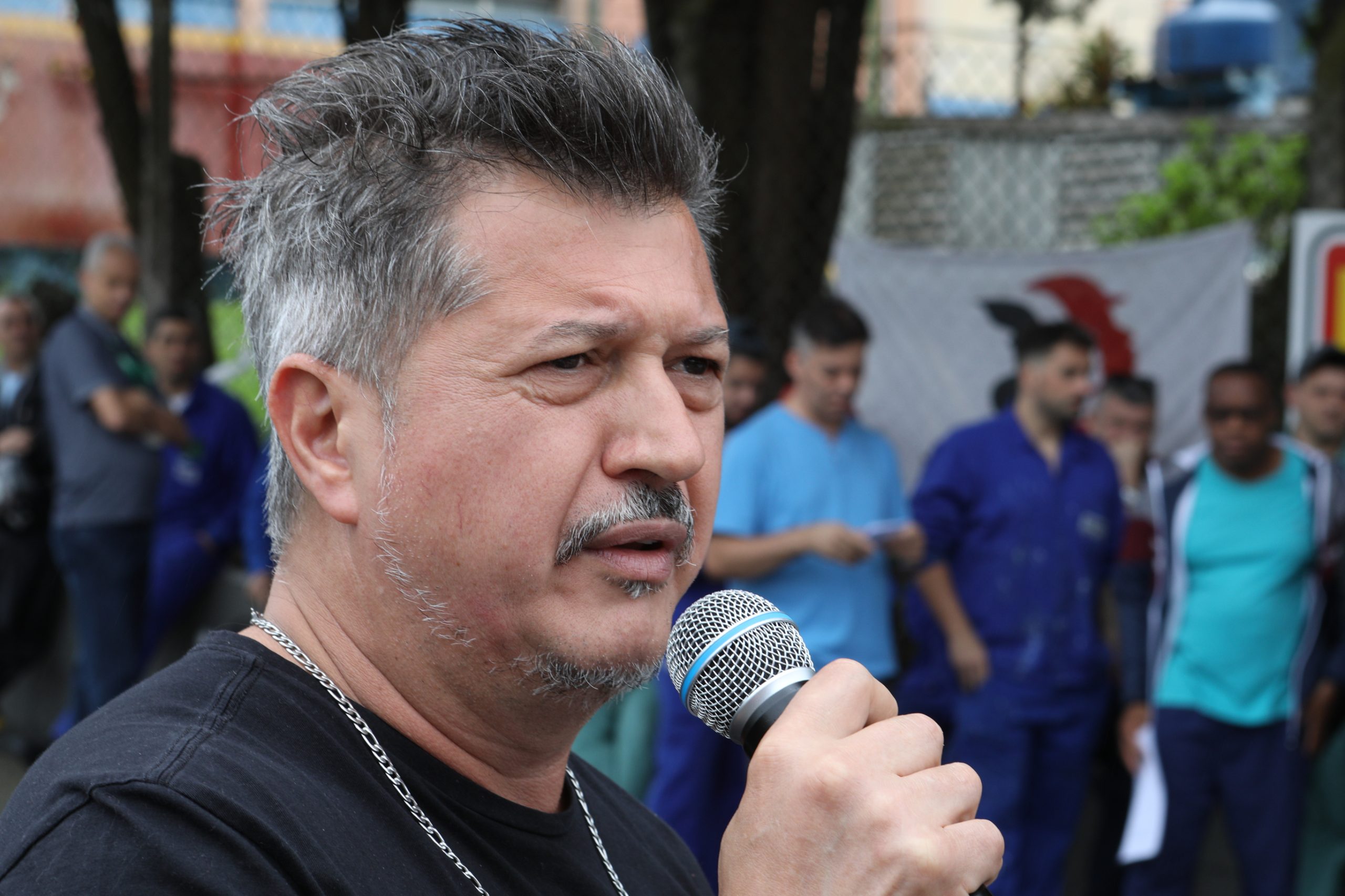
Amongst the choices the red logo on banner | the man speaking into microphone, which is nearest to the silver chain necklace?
the man speaking into microphone

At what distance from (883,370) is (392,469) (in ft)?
17.5

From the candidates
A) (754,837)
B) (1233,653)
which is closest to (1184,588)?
(1233,653)

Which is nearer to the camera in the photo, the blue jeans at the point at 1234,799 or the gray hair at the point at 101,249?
the blue jeans at the point at 1234,799

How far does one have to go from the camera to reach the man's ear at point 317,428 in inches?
46.8

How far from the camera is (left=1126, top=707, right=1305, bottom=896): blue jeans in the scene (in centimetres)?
445

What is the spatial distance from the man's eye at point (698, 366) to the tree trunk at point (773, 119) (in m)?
4.38

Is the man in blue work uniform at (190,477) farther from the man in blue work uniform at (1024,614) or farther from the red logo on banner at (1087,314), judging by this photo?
the red logo on banner at (1087,314)

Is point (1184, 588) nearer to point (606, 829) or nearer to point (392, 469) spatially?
point (606, 829)

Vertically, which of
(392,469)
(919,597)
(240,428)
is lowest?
(919,597)

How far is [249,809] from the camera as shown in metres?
1.00

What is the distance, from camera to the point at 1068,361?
4.82 metres

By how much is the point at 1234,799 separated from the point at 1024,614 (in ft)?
2.98

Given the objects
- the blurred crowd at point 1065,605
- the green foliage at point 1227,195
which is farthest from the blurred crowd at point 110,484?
the green foliage at point 1227,195

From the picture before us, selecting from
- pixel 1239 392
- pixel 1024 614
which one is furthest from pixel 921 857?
pixel 1239 392
